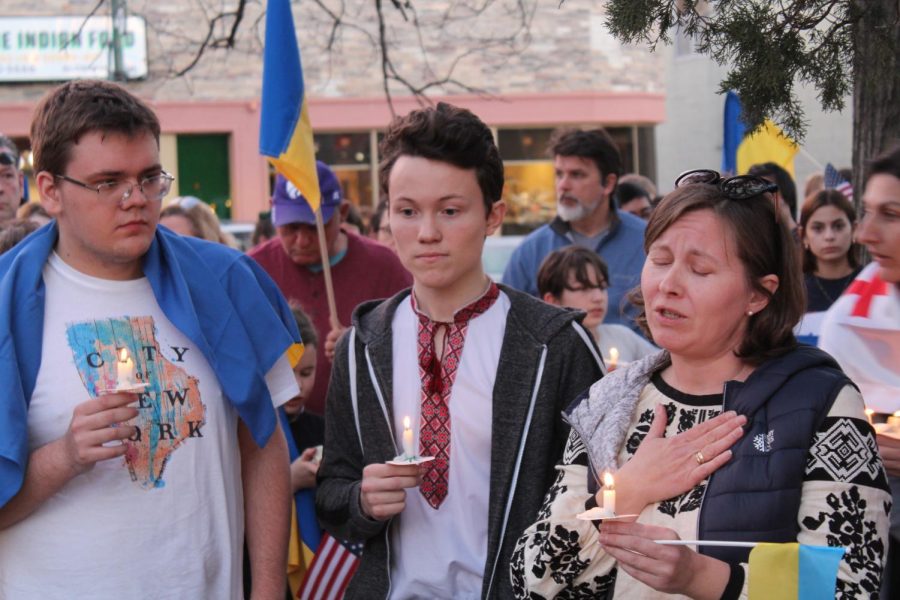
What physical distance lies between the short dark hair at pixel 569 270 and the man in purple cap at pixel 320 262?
2.56 ft

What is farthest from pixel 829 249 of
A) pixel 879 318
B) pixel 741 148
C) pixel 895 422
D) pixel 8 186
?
pixel 8 186

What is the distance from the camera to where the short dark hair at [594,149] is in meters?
7.41

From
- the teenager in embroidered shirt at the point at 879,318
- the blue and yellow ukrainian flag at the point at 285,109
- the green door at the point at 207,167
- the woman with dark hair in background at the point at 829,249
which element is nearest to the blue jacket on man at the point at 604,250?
the woman with dark hair in background at the point at 829,249

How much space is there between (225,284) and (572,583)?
1.36m

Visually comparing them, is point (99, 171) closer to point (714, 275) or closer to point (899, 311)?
point (714, 275)

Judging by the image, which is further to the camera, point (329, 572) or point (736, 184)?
point (329, 572)

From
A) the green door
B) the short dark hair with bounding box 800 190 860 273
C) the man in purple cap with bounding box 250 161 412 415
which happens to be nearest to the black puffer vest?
the man in purple cap with bounding box 250 161 412 415

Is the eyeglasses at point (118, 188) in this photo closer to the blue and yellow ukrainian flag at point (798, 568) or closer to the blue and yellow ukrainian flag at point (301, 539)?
the blue and yellow ukrainian flag at point (301, 539)

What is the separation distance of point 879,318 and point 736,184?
3.72 feet

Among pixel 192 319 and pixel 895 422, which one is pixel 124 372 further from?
pixel 895 422

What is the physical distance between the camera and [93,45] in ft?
78.9

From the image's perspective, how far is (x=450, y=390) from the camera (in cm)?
351

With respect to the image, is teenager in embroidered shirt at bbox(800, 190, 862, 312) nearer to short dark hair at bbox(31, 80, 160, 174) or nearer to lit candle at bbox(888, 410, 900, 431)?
lit candle at bbox(888, 410, 900, 431)

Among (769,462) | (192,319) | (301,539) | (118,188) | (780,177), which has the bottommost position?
(301,539)
